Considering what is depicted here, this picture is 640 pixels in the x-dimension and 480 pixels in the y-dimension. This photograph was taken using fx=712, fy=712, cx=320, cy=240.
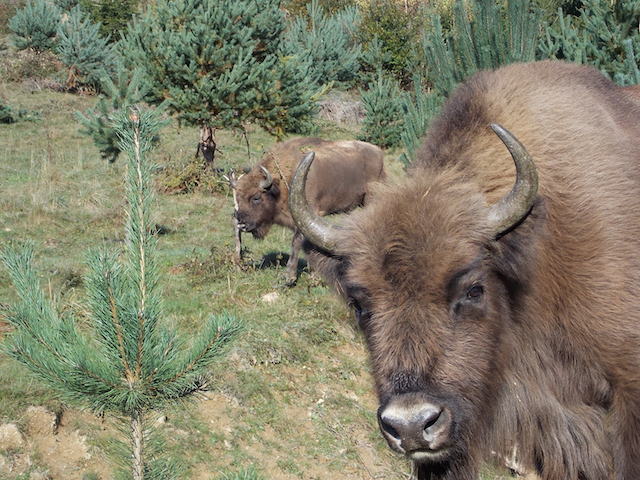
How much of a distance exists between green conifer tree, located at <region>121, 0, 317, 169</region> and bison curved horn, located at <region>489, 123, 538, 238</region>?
1057cm

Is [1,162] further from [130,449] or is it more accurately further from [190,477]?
[130,449]

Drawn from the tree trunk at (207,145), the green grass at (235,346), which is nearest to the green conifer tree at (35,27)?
the tree trunk at (207,145)

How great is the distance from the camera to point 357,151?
520 inches

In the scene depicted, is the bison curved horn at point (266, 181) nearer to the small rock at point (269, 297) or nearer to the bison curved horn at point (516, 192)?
the small rock at point (269, 297)

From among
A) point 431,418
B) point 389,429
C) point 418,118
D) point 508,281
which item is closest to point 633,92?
point 508,281

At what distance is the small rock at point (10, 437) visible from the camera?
204 inches

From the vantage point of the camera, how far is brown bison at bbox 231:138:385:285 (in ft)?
37.6

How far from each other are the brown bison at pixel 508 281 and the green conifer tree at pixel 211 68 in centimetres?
956

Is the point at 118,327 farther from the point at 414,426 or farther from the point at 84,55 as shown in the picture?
the point at 84,55

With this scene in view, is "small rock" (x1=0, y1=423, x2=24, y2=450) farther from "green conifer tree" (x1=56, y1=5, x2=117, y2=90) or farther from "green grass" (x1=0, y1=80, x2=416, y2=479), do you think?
"green conifer tree" (x1=56, y1=5, x2=117, y2=90)

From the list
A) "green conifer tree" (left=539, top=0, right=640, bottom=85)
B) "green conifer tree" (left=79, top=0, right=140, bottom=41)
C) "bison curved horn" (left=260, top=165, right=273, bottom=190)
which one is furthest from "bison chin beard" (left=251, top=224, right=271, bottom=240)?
"green conifer tree" (left=79, top=0, right=140, bottom=41)

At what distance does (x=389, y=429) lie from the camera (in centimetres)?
308

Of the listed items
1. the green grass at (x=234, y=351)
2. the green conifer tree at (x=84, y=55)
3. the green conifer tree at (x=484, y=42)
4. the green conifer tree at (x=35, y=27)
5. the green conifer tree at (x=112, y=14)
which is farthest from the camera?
the green conifer tree at (x=112, y=14)

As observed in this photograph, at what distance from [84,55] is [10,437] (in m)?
20.9
